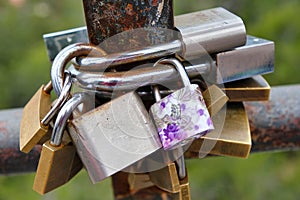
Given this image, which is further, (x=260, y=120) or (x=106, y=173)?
(x=260, y=120)

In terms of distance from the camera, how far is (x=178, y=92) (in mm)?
415

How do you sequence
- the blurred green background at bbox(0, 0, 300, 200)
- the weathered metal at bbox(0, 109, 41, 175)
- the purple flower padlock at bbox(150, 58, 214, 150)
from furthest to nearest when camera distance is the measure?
the blurred green background at bbox(0, 0, 300, 200), the weathered metal at bbox(0, 109, 41, 175), the purple flower padlock at bbox(150, 58, 214, 150)

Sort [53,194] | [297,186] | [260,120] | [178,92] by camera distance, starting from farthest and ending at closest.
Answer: [53,194], [297,186], [260,120], [178,92]

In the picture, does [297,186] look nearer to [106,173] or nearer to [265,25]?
[265,25]

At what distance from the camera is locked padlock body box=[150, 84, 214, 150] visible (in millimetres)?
401

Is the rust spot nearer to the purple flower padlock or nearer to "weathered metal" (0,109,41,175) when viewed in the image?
"weathered metal" (0,109,41,175)

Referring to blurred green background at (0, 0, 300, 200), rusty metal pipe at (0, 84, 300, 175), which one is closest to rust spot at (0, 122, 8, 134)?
rusty metal pipe at (0, 84, 300, 175)

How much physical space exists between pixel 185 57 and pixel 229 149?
0.34ft

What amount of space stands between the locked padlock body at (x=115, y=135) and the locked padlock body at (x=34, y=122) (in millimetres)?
47

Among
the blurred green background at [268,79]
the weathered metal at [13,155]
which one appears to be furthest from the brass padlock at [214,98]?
the blurred green background at [268,79]

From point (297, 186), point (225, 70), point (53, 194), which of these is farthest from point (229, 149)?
point (53, 194)

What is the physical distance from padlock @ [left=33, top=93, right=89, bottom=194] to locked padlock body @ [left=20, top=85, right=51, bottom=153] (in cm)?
2

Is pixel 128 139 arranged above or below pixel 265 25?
above

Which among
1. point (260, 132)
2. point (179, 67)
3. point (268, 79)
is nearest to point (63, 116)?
point (179, 67)
